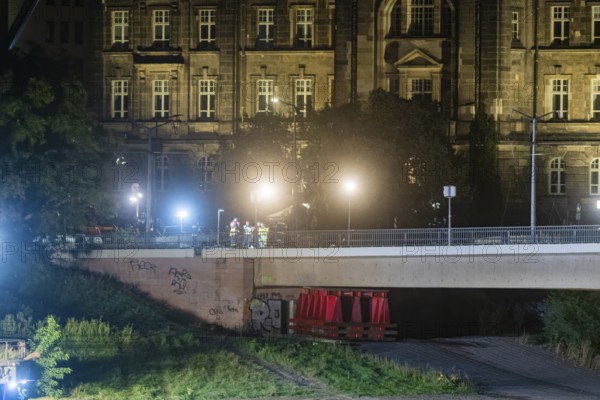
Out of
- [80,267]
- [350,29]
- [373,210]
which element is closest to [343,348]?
[80,267]

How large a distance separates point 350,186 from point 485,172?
18.3m

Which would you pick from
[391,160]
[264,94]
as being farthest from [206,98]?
[391,160]

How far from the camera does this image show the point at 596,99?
105 meters

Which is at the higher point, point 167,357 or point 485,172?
point 485,172

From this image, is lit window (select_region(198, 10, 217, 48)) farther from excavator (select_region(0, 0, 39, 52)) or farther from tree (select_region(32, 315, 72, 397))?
tree (select_region(32, 315, 72, 397))

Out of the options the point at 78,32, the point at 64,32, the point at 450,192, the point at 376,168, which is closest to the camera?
the point at 450,192

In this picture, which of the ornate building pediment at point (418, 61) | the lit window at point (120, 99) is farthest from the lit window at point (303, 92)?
the lit window at point (120, 99)

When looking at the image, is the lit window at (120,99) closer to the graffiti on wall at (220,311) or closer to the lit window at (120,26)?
the lit window at (120,26)

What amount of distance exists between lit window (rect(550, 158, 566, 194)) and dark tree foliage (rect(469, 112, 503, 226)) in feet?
15.5

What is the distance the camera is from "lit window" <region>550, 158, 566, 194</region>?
104312 mm

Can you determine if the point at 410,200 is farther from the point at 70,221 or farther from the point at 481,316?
the point at 70,221

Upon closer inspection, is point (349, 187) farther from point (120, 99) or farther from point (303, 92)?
point (120, 99)

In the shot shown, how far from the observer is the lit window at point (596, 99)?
4146 inches

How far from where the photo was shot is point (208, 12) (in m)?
107
